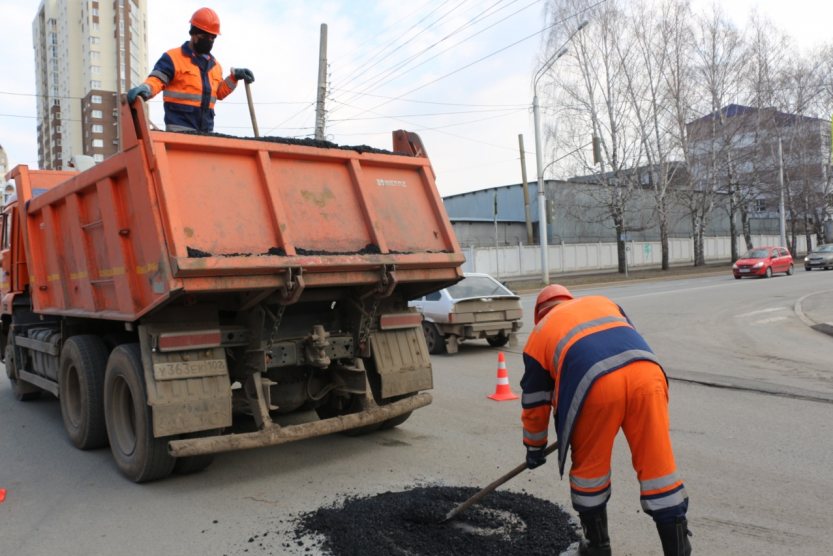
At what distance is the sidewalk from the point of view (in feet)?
44.2

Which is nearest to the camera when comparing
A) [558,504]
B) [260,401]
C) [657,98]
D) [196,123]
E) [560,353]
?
[560,353]

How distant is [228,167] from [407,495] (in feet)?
8.89

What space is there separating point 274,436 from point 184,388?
2.41ft

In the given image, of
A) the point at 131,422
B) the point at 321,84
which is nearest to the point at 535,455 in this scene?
the point at 131,422

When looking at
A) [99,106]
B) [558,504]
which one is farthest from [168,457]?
[99,106]

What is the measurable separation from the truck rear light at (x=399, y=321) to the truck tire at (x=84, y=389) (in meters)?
2.47

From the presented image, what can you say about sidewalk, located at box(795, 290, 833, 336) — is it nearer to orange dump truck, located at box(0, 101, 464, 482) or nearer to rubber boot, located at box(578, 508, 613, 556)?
orange dump truck, located at box(0, 101, 464, 482)

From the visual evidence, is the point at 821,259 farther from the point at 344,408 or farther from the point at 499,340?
the point at 344,408

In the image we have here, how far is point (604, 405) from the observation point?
297 centimetres

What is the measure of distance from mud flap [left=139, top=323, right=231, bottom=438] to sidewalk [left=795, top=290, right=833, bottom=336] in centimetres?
1234

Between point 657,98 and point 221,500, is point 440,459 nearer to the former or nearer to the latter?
point 221,500

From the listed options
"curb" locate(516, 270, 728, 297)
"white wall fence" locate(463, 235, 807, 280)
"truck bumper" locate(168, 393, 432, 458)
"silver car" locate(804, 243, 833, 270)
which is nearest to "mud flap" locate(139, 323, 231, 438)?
"truck bumper" locate(168, 393, 432, 458)

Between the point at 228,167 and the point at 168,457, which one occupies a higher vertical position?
the point at 228,167

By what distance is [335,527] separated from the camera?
13.0 ft
